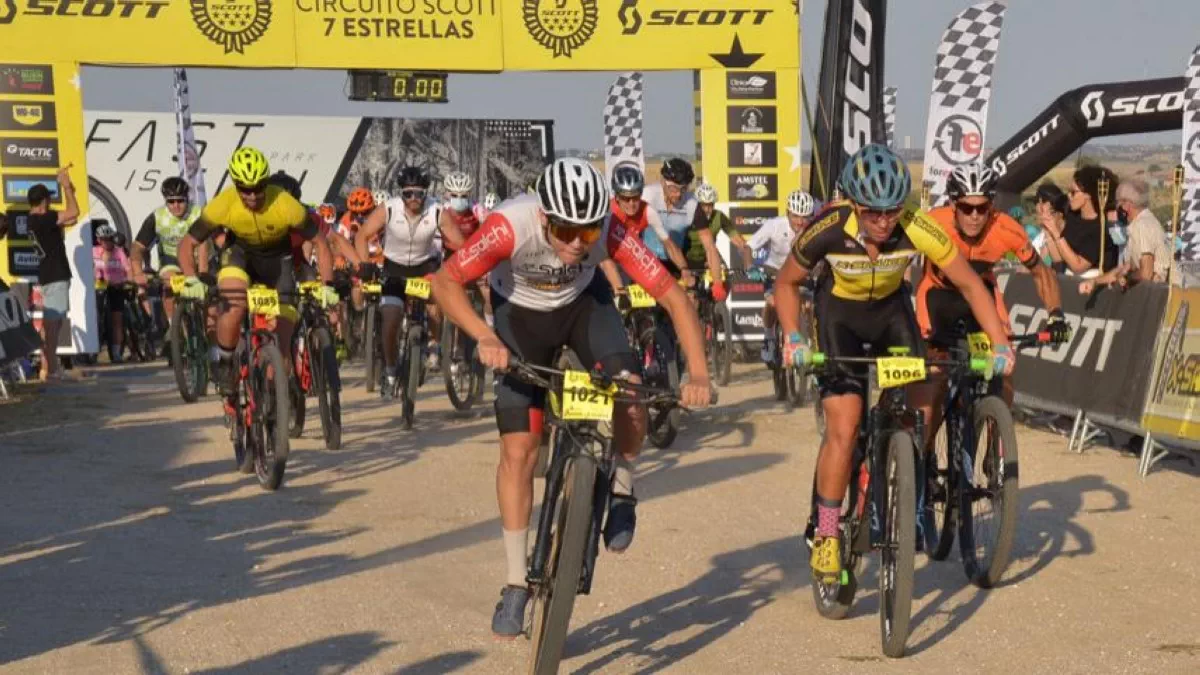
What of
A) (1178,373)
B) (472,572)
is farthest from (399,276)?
(472,572)

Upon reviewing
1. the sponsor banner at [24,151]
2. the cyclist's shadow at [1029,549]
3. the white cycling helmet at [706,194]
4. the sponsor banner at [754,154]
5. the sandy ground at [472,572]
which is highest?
the sponsor banner at [24,151]

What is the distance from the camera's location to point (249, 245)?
1173cm

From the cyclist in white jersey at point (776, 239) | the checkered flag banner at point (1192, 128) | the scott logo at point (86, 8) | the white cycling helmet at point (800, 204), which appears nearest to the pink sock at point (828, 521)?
the cyclist in white jersey at point (776, 239)

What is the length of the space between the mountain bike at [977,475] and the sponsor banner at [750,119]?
44.6 feet

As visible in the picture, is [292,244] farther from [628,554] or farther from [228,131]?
[228,131]

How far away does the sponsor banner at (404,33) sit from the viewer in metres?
21.0

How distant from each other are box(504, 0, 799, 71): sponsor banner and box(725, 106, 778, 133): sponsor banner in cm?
54

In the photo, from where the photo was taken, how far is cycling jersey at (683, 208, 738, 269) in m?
15.5

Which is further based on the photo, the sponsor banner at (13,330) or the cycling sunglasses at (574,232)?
the sponsor banner at (13,330)

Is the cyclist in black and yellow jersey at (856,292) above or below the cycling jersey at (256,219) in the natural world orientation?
below

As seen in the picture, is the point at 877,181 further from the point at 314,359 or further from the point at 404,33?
the point at 404,33

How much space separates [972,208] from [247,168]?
4545mm

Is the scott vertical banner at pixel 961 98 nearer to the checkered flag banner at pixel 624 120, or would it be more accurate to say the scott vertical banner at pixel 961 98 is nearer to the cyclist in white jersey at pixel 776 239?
the cyclist in white jersey at pixel 776 239

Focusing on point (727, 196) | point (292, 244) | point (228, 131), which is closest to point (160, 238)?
point (292, 244)
